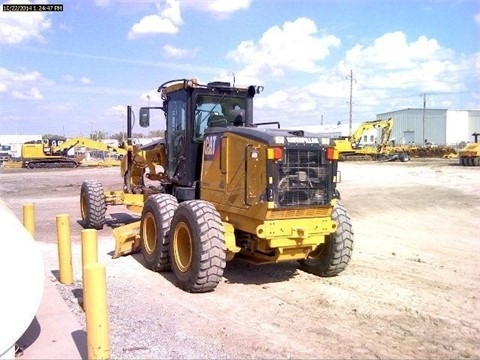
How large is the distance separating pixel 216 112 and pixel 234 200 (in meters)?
2.04

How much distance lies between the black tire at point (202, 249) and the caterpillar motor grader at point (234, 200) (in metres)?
0.01

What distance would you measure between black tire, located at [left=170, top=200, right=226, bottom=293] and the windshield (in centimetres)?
194

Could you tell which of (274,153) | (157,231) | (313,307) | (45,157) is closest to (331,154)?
(274,153)

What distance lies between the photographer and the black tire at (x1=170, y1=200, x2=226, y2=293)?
6508mm

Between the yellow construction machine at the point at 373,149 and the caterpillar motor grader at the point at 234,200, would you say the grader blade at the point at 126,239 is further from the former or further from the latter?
the yellow construction machine at the point at 373,149

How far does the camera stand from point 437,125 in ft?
317

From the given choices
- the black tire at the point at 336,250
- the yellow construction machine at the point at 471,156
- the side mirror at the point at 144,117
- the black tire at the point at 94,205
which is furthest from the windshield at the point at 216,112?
the yellow construction machine at the point at 471,156

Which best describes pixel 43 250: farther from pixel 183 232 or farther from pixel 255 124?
pixel 255 124

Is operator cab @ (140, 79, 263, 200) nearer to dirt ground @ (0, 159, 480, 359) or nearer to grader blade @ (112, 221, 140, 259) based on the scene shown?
grader blade @ (112, 221, 140, 259)

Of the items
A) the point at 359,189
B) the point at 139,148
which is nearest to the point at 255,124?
the point at 139,148

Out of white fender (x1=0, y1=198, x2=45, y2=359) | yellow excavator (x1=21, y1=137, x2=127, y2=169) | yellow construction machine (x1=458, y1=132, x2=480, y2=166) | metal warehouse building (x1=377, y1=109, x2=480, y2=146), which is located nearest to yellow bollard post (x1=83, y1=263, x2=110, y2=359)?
white fender (x1=0, y1=198, x2=45, y2=359)

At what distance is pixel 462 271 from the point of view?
813cm

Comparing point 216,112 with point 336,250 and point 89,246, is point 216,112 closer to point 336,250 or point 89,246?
point 336,250

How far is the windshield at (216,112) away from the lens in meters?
8.49
